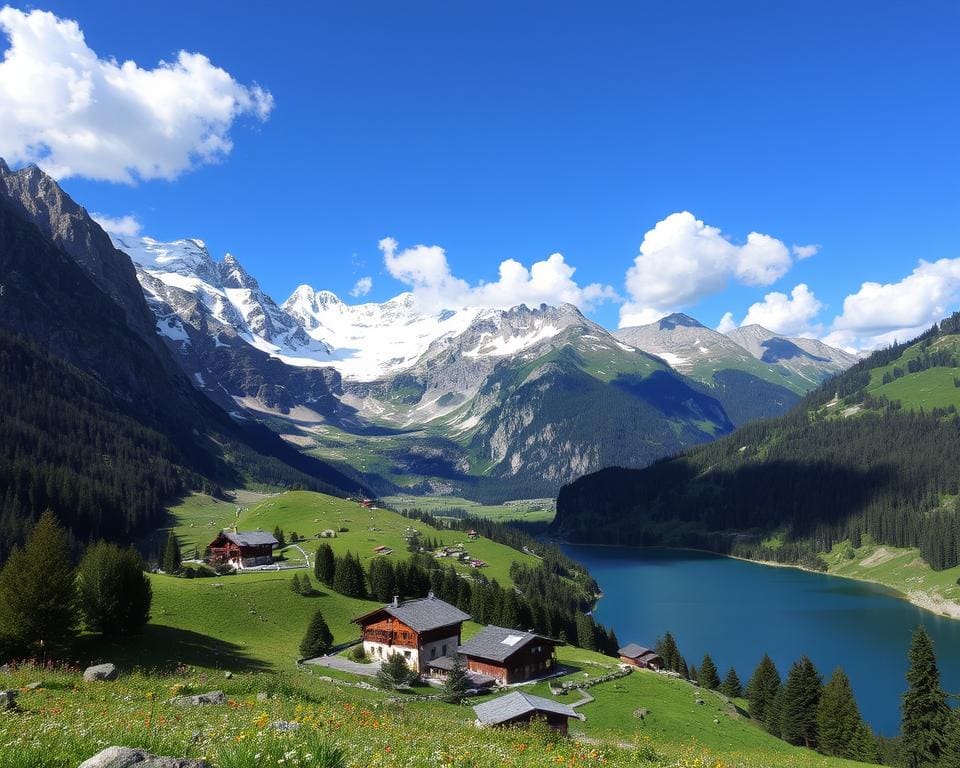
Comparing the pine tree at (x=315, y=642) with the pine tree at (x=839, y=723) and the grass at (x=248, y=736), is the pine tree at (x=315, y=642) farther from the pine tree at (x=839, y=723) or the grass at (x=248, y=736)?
the pine tree at (x=839, y=723)

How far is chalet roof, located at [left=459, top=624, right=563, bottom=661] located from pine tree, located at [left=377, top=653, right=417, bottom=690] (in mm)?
9529

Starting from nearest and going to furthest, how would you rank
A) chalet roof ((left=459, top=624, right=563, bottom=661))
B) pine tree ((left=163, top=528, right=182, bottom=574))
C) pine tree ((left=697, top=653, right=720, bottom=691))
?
chalet roof ((left=459, top=624, right=563, bottom=661)) → pine tree ((left=697, top=653, right=720, bottom=691)) → pine tree ((left=163, top=528, right=182, bottom=574))

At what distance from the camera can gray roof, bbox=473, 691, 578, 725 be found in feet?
132

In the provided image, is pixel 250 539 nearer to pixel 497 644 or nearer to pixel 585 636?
pixel 585 636

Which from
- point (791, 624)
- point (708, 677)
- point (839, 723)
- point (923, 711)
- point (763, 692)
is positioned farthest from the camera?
point (791, 624)

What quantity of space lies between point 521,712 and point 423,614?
1242 inches

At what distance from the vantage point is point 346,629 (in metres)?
79.0

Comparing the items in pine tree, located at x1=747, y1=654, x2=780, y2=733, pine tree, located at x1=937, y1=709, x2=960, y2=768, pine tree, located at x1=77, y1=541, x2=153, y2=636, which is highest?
pine tree, located at x1=77, y1=541, x2=153, y2=636

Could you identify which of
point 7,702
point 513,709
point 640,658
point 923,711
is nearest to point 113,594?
point 513,709

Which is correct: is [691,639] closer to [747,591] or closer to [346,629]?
[747,591]

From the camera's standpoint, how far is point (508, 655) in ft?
211

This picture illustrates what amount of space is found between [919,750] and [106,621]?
220 ft

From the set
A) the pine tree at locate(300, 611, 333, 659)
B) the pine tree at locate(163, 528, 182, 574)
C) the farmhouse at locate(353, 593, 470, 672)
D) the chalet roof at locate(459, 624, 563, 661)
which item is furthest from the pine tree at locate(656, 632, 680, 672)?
the pine tree at locate(163, 528, 182, 574)

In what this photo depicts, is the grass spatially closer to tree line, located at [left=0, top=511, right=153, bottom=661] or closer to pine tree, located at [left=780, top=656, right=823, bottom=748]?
tree line, located at [left=0, top=511, right=153, bottom=661]
